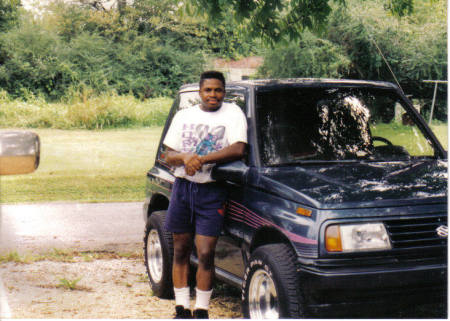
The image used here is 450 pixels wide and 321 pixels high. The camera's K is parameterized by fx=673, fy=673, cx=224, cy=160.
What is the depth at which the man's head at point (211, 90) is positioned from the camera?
14.3 ft

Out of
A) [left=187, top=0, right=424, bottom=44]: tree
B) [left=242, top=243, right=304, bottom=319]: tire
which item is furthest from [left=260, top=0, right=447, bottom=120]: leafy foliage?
[left=242, top=243, right=304, bottom=319]: tire

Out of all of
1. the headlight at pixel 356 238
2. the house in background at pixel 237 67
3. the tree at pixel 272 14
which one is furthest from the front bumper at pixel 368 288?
the house in background at pixel 237 67

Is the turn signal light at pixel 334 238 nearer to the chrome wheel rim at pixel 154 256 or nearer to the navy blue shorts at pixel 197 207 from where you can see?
the navy blue shorts at pixel 197 207

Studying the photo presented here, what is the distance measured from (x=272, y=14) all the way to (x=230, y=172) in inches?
112

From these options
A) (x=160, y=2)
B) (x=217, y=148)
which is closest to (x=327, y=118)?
(x=217, y=148)

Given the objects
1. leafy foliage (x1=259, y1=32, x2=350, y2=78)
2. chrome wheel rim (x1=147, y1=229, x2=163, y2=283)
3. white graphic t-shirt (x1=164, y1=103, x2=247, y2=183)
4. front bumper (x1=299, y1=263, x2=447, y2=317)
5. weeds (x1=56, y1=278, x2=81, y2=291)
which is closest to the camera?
front bumper (x1=299, y1=263, x2=447, y2=317)

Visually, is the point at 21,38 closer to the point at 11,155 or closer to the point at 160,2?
the point at 160,2

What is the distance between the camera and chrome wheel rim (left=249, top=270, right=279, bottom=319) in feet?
12.6

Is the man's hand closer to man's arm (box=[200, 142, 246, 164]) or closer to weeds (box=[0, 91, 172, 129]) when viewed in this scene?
man's arm (box=[200, 142, 246, 164])

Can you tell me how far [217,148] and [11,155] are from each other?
7.84ft

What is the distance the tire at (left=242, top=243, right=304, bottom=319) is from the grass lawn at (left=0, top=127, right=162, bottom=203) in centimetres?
640

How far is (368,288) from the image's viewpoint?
3531 mm

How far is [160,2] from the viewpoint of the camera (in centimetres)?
878

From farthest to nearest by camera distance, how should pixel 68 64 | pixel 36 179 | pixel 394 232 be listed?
pixel 36 179
pixel 68 64
pixel 394 232
